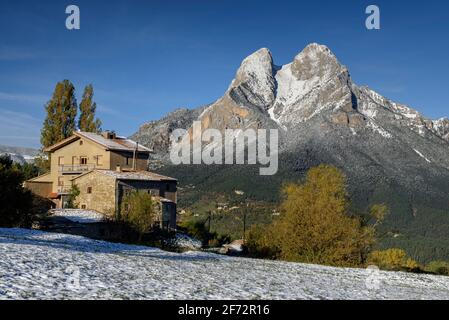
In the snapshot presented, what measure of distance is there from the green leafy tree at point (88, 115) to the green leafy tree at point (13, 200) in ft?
77.3

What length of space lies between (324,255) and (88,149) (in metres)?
38.1

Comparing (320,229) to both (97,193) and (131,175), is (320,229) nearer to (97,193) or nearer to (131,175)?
(131,175)

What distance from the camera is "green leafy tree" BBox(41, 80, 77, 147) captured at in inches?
2864

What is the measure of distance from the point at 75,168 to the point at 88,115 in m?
8.24

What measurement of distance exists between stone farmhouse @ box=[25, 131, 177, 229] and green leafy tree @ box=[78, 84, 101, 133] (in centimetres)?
176

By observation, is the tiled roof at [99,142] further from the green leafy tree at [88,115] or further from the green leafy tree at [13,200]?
the green leafy tree at [13,200]

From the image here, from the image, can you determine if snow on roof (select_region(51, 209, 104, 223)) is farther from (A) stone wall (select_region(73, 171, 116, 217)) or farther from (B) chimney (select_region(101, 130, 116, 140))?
(B) chimney (select_region(101, 130, 116, 140))

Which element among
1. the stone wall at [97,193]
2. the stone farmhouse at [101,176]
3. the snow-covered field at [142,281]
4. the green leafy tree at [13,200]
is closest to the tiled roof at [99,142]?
the stone farmhouse at [101,176]

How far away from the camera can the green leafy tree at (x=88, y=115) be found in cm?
7429

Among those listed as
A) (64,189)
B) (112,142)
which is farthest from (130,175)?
(64,189)

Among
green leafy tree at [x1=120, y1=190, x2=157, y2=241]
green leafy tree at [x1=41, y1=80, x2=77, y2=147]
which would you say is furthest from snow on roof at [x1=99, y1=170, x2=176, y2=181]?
green leafy tree at [x1=41, y1=80, x2=77, y2=147]
